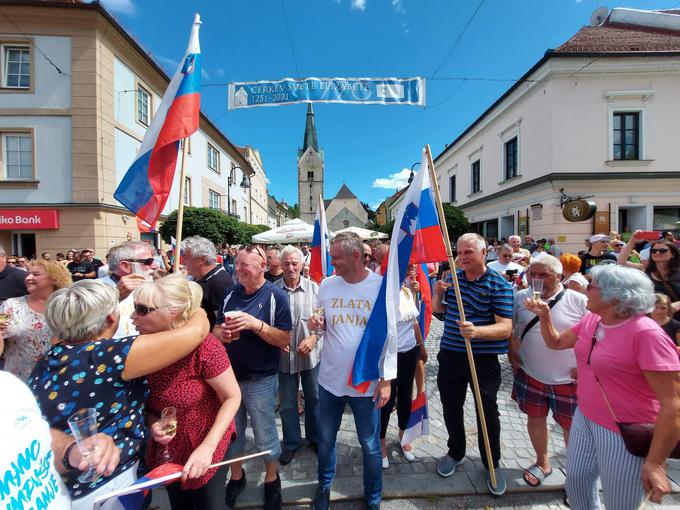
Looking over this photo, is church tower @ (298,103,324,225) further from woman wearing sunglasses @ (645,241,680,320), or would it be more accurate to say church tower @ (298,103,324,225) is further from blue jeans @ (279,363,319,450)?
blue jeans @ (279,363,319,450)

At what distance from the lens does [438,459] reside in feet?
9.53

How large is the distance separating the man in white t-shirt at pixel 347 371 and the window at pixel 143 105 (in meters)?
16.5

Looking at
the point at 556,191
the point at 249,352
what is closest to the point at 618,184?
the point at 556,191

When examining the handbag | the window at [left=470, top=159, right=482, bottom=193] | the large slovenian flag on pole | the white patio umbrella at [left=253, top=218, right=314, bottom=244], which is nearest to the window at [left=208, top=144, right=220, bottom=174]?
the white patio umbrella at [left=253, top=218, right=314, bottom=244]

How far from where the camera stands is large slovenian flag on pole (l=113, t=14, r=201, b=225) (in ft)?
9.58

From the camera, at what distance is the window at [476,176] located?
21484mm

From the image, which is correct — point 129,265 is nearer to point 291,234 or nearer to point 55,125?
point 291,234

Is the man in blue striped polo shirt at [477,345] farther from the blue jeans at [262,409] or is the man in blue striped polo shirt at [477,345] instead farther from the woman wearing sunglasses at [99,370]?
the woman wearing sunglasses at [99,370]

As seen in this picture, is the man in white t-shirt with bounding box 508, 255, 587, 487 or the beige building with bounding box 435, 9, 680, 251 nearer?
the man in white t-shirt with bounding box 508, 255, 587, 487

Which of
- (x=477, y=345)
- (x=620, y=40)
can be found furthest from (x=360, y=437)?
(x=620, y=40)

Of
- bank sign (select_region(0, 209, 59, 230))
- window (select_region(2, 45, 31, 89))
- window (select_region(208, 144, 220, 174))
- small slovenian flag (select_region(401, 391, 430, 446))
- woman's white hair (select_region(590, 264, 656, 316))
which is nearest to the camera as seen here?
woman's white hair (select_region(590, 264, 656, 316))

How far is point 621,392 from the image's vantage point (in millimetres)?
1696

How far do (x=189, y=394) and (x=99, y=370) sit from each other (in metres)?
0.45

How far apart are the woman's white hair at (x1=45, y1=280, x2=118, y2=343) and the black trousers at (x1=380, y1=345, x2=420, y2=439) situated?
238 centimetres
